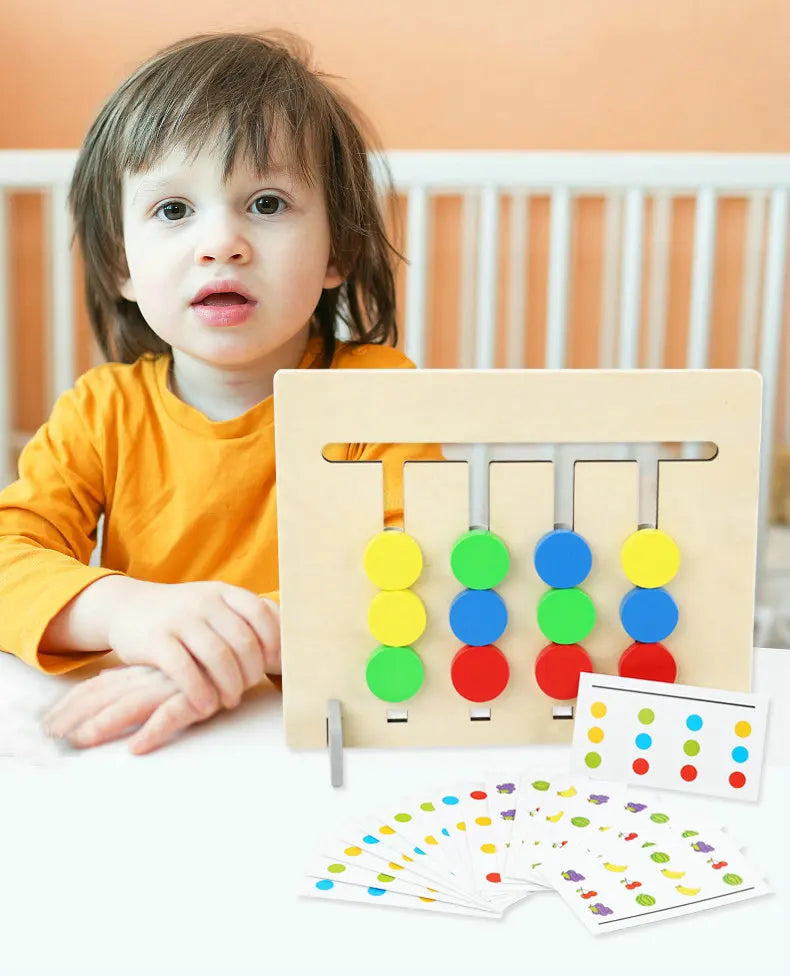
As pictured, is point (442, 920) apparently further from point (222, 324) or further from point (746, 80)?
point (746, 80)

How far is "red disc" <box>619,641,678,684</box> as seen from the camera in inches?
25.0

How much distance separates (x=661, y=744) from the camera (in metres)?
0.58

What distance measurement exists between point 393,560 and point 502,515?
0.07 meters

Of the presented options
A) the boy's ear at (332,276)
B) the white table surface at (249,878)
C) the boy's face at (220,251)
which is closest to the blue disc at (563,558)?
the white table surface at (249,878)

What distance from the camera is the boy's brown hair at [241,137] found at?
2.67 feet

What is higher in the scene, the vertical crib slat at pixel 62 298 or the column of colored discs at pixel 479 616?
the vertical crib slat at pixel 62 298

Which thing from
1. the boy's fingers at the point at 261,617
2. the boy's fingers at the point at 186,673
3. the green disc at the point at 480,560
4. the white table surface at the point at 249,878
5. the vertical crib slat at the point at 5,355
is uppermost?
the vertical crib slat at the point at 5,355

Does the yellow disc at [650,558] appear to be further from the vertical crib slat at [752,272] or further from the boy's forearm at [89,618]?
the vertical crib slat at [752,272]

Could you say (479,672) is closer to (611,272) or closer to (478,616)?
(478,616)

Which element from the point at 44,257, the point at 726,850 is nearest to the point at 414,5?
the point at 44,257

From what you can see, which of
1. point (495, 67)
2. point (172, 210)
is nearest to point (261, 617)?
point (172, 210)

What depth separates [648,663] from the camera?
2.08 feet

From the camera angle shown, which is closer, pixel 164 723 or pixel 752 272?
pixel 164 723

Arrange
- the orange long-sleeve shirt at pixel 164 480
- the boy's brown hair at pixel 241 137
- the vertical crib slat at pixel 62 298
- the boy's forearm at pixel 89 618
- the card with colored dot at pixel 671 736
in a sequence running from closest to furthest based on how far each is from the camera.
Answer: the card with colored dot at pixel 671 736
the boy's forearm at pixel 89 618
the boy's brown hair at pixel 241 137
the orange long-sleeve shirt at pixel 164 480
the vertical crib slat at pixel 62 298
